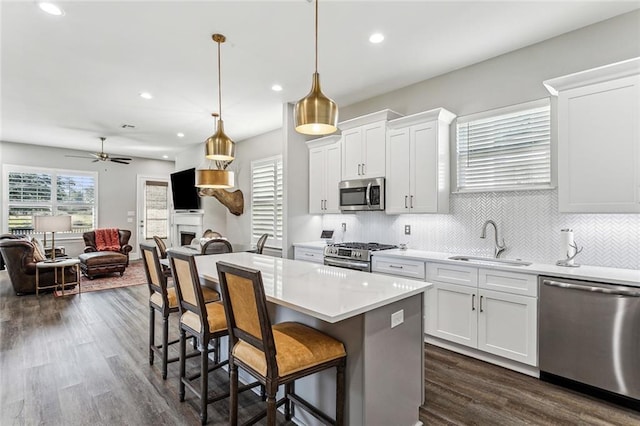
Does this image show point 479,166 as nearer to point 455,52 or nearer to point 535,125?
point 535,125

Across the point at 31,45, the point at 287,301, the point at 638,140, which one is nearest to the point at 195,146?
the point at 31,45

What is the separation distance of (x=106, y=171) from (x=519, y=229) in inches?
386

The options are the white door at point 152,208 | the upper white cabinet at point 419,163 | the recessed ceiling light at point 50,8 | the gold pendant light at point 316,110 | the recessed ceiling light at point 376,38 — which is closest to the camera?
the gold pendant light at point 316,110

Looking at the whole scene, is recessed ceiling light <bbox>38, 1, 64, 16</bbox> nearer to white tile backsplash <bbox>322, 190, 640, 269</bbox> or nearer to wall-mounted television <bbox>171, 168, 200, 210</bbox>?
white tile backsplash <bbox>322, 190, 640, 269</bbox>

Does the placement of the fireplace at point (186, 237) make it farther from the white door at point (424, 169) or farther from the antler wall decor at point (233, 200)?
the white door at point (424, 169)

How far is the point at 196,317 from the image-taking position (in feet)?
7.70

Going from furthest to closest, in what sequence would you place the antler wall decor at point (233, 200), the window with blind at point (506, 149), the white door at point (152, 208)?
1. the white door at point (152, 208)
2. the antler wall decor at point (233, 200)
3. the window with blind at point (506, 149)

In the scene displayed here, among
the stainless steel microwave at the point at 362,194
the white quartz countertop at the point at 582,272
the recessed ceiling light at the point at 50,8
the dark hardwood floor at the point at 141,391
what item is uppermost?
the recessed ceiling light at the point at 50,8

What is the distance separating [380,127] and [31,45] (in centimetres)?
376

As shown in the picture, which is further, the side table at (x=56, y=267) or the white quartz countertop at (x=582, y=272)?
the side table at (x=56, y=267)

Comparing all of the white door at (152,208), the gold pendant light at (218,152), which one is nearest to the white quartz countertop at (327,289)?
the gold pendant light at (218,152)

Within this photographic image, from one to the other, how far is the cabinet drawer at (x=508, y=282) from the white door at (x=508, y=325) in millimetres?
44

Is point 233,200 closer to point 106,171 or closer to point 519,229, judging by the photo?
point 106,171

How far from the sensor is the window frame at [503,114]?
3.07 m
